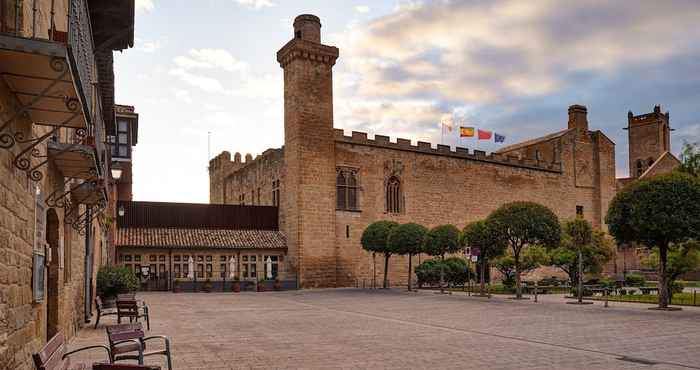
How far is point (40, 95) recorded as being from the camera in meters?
4.78

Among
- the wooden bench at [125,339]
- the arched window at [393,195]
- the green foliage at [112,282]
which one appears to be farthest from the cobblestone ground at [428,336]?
the arched window at [393,195]

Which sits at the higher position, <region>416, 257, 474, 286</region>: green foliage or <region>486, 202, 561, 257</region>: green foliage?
<region>486, 202, 561, 257</region>: green foliage

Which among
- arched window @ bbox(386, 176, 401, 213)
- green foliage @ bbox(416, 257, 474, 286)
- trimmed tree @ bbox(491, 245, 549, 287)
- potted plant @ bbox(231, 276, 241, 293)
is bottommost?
potted plant @ bbox(231, 276, 241, 293)

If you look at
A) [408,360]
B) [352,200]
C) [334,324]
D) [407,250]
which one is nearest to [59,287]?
[408,360]

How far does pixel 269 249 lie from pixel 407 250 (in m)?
8.39

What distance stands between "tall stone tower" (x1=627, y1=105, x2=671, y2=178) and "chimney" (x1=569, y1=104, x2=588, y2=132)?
63.3 ft

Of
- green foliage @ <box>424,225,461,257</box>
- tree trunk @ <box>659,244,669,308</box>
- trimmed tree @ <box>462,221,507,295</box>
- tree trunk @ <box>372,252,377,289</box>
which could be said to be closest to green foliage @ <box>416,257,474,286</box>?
green foliage @ <box>424,225,461,257</box>

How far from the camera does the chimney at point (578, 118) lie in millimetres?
48812

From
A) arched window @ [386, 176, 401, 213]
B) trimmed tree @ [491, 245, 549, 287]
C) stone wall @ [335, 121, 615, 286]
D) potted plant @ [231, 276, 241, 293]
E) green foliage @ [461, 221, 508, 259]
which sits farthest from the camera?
arched window @ [386, 176, 401, 213]

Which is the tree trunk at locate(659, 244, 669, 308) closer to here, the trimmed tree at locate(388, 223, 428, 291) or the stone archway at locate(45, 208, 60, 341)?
the trimmed tree at locate(388, 223, 428, 291)

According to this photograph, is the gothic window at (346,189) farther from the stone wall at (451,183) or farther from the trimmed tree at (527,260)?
the trimmed tree at (527,260)

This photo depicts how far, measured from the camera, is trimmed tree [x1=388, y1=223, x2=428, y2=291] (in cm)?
3173

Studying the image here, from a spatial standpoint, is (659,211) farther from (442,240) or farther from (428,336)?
(442,240)

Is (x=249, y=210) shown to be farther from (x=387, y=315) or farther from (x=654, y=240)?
(x=654, y=240)
